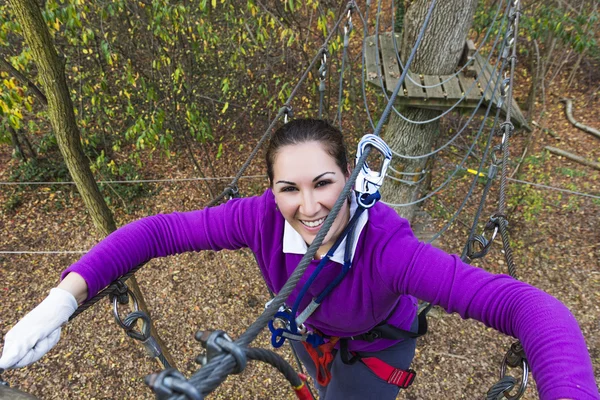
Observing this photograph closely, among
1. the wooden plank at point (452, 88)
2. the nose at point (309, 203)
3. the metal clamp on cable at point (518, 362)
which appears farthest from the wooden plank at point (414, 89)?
the metal clamp on cable at point (518, 362)

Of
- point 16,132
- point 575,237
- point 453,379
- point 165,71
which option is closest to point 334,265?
point 453,379

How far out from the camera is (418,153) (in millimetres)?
2830

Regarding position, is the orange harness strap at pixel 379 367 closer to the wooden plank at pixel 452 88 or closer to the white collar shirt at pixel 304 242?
the white collar shirt at pixel 304 242

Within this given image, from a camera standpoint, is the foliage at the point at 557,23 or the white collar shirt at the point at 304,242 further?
the foliage at the point at 557,23

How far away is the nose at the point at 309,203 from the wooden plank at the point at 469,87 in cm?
171

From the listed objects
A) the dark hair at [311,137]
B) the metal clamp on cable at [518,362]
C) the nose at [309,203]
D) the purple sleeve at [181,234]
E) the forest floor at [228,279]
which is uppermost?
the dark hair at [311,137]

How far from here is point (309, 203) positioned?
103 cm

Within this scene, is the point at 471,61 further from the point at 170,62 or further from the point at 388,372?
the point at 170,62

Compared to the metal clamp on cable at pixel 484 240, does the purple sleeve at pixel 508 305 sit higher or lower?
higher

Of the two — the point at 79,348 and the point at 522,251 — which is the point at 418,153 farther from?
the point at 79,348

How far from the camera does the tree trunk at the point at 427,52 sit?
7.73 ft

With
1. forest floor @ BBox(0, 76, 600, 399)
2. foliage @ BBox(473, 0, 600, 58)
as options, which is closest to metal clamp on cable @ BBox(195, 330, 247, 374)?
forest floor @ BBox(0, 76, 600, 399)

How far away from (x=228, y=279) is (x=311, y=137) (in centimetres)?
288

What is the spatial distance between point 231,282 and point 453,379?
2.05 metres
